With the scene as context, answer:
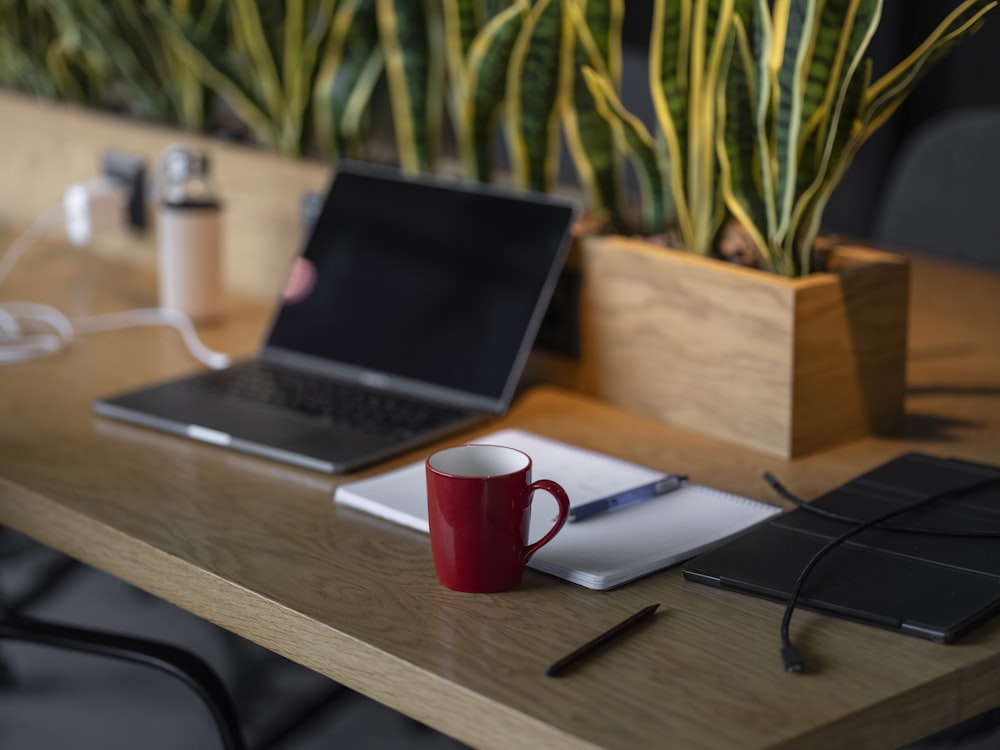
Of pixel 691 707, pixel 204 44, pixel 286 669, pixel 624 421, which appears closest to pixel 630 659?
pixel 691 707

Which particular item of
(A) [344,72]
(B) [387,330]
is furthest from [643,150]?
(A) [344,72]

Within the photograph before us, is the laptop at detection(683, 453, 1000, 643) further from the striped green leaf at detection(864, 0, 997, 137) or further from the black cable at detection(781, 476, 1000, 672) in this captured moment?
the striped green leaf at detection(864, 0, 997, 137)

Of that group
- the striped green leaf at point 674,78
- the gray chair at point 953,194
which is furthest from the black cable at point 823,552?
the gray chair at point 953,194

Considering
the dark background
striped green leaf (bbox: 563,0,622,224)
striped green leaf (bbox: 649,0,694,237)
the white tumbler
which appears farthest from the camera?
the dark background

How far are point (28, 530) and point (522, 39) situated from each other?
65 cm

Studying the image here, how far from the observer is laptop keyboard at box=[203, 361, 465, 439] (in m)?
1.23

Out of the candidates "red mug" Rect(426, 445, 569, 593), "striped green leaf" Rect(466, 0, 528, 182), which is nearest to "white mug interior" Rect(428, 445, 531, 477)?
"red mug" Rect(426, 445, 569, 593)

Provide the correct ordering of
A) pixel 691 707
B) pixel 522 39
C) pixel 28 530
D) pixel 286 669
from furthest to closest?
pixel 286 669
pixel 522 39
pixel 28 530
pixel 691 707

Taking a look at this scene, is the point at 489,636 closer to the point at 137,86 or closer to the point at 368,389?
the point at 368,389

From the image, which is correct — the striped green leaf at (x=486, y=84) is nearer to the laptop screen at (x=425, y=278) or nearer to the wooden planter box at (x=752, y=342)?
the laptop screen at (x=425, y=278)

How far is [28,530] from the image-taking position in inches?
42.3

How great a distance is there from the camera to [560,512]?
888 mm

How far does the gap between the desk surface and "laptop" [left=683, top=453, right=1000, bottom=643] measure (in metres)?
0.01

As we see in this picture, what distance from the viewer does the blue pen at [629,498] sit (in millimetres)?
995
